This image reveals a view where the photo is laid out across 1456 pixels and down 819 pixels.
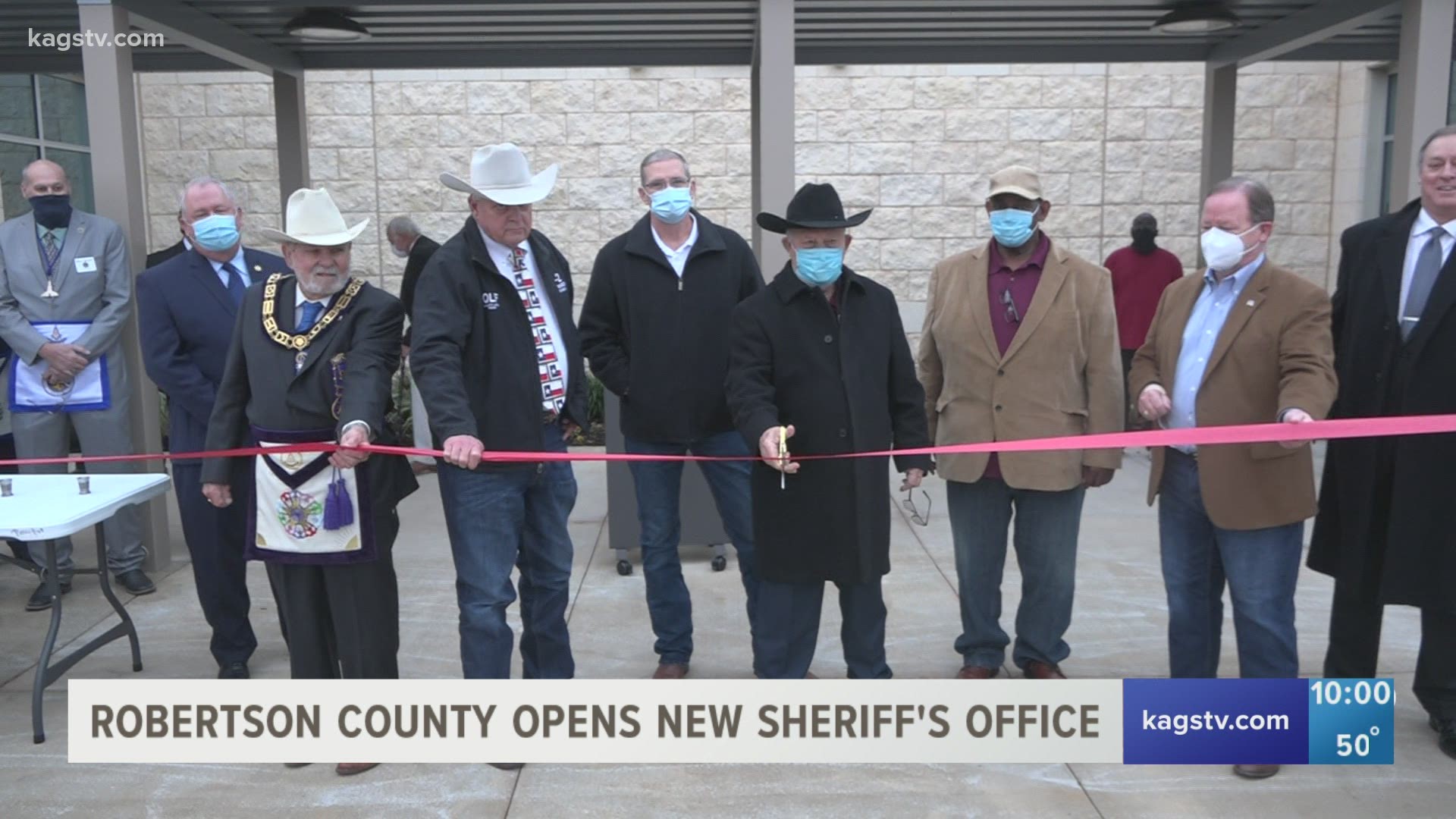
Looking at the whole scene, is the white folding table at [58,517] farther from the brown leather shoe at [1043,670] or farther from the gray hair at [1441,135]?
the gray hair at [1441,135]

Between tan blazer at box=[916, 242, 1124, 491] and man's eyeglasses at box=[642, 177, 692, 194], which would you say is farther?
man's eyeglasses at box=[642, 177, 692, 194]

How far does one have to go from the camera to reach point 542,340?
4023 mm

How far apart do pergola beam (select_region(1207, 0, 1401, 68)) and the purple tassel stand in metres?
5.44

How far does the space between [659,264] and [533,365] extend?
878 mm

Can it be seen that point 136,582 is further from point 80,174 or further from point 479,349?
point 80,174

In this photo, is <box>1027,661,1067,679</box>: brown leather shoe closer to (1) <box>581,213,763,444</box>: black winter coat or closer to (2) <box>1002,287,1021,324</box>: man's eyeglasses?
(2) <box>1002,287,1021,324</box>: man's eyeglasses

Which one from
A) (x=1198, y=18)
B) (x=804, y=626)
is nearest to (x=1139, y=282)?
(x=1198, y=18)

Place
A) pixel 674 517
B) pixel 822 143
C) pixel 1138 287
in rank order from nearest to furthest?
pixel 674 517, pixel 1138 287, pixel 822 143

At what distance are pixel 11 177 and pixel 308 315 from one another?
7.16 meters

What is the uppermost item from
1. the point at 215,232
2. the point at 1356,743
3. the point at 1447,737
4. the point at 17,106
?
the point at 17,106

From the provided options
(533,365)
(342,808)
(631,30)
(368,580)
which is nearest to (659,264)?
(533,365)

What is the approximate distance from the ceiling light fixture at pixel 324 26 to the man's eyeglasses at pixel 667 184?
2968 mm

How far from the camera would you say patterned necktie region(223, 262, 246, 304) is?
502cm

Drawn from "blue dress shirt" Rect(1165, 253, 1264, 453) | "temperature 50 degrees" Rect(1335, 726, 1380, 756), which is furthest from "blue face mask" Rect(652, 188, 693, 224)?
"temperature 50 degrees" Rect(1335, 726, 1380, 756)
